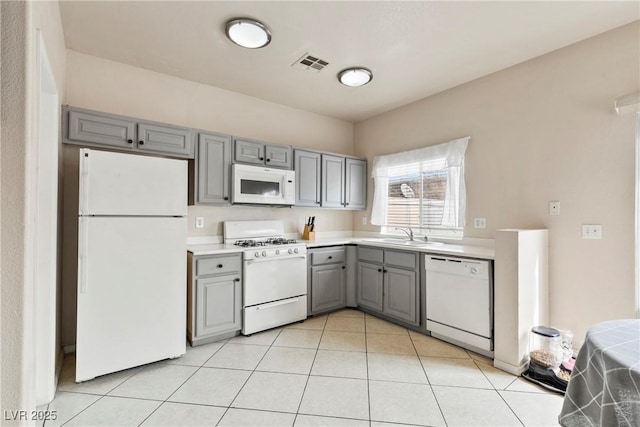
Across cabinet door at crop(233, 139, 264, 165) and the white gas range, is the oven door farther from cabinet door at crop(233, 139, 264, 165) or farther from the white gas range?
cabinet door at crop(233, 139, 264, 165)

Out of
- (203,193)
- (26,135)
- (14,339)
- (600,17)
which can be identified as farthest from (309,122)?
(14,339)

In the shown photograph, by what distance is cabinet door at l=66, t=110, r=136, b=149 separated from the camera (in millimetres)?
2294

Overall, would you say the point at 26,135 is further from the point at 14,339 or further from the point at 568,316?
the point at 568,316

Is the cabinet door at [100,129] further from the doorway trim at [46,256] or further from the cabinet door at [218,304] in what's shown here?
the cabinet door at [218,304]

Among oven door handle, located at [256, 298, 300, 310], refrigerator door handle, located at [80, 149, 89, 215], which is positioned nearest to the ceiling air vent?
refrigerator door handle, located at [80, 149, 89, 215]

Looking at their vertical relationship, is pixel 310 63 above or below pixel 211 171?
above

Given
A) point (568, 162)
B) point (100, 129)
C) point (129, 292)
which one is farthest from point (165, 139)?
point (568, 162)

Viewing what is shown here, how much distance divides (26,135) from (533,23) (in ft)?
10.3

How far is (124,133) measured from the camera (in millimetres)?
2494

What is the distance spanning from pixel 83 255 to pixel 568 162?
12.6ft

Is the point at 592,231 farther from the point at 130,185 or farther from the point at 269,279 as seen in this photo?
the point at 130,185

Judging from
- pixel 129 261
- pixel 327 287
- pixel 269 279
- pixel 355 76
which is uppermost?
pixel 355 76

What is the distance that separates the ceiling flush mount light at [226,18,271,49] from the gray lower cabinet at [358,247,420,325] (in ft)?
7.83

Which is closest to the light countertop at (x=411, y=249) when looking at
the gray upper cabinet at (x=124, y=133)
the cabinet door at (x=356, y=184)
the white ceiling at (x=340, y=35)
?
the cabinet door at (x=356, y=184)
